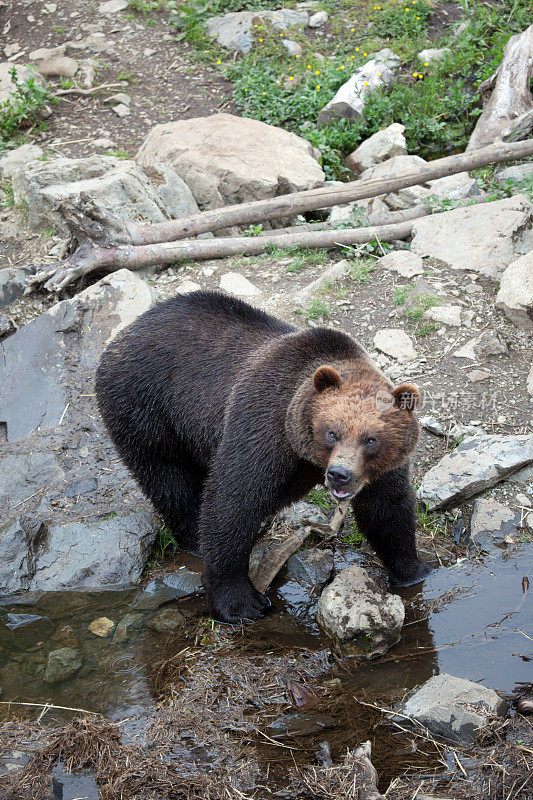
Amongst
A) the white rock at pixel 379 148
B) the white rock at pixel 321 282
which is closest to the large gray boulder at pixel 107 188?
the white rock at pixel 321 282

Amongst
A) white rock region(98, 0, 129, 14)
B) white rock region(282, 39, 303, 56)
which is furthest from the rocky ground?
white rock region(98, 0, 129, 14)

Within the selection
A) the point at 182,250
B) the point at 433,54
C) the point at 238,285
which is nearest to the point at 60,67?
the point at 433,54

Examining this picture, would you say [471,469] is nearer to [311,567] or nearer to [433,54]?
[311,567]

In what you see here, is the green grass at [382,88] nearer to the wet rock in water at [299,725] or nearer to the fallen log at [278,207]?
the fallen log at [278,207]

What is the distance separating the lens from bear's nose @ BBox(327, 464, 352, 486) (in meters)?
4.13

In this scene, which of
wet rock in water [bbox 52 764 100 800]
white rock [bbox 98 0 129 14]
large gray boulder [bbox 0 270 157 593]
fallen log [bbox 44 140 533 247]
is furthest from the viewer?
white rock [bbox 98 0 129 14]

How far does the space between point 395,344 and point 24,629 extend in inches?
164

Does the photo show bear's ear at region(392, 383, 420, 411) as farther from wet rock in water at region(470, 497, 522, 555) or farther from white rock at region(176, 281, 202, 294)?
white rock at region(176, 281, 202, 294)

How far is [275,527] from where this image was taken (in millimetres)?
6203

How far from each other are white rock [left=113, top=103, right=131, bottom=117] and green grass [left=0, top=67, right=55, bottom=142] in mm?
1144

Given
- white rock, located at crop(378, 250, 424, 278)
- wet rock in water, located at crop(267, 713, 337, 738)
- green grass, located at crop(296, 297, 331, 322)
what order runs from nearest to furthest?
wet rock in water, located at crop(267, 713, 337, 738)
green grass, located at crop(296, 297, 331, 322)
white rock, located at crop(378, 250, 424, 278)

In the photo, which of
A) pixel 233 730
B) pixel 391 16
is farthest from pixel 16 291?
pixel 391 16

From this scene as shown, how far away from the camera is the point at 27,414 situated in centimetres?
732

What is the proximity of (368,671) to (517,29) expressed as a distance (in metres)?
11.2
